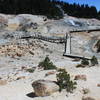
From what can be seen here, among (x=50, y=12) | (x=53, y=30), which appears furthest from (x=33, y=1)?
(x=53, y=30)

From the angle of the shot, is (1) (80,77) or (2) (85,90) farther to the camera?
(1) (80,77)

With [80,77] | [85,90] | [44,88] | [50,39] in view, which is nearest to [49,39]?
[50,39]

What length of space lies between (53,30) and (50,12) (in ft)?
102

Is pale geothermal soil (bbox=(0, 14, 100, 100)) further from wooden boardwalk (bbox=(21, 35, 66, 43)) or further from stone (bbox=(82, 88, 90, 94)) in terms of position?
wooden boardwalk (bbox=(21, 35, 66, 43))

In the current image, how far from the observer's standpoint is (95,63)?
27.9 m

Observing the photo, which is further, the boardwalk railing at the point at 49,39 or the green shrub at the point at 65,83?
the boardwalk railing at the point at 49,39

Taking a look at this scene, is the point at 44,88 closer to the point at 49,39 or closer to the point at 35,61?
the point at 35,61

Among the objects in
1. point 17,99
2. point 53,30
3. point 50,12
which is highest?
point 50,12

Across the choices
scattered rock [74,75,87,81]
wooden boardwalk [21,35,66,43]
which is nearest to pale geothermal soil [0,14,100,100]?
scattered rock [74,75,87,81]

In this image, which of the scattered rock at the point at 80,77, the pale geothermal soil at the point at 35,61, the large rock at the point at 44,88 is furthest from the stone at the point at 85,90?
the scattered rock at the point at 80,77

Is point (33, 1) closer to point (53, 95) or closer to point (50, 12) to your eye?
point (50, 12)

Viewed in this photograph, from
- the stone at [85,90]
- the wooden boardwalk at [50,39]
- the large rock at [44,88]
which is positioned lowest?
the stone at [85,90]

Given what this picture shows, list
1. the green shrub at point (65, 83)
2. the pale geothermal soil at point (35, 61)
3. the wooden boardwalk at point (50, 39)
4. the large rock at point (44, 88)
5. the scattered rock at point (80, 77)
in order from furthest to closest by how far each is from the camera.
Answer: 1. the wooden boardwalk at point (50, 39)
2. the scattered rock at point (80, 77)
3. the pale geothermal soil at point (35, 61)
4. the green shrub at point (65, 83)
5. the large rock at point (44, 88)

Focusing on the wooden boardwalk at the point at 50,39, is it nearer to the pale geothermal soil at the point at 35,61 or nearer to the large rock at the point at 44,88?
the pale geothermal soil at the point at 35,61
